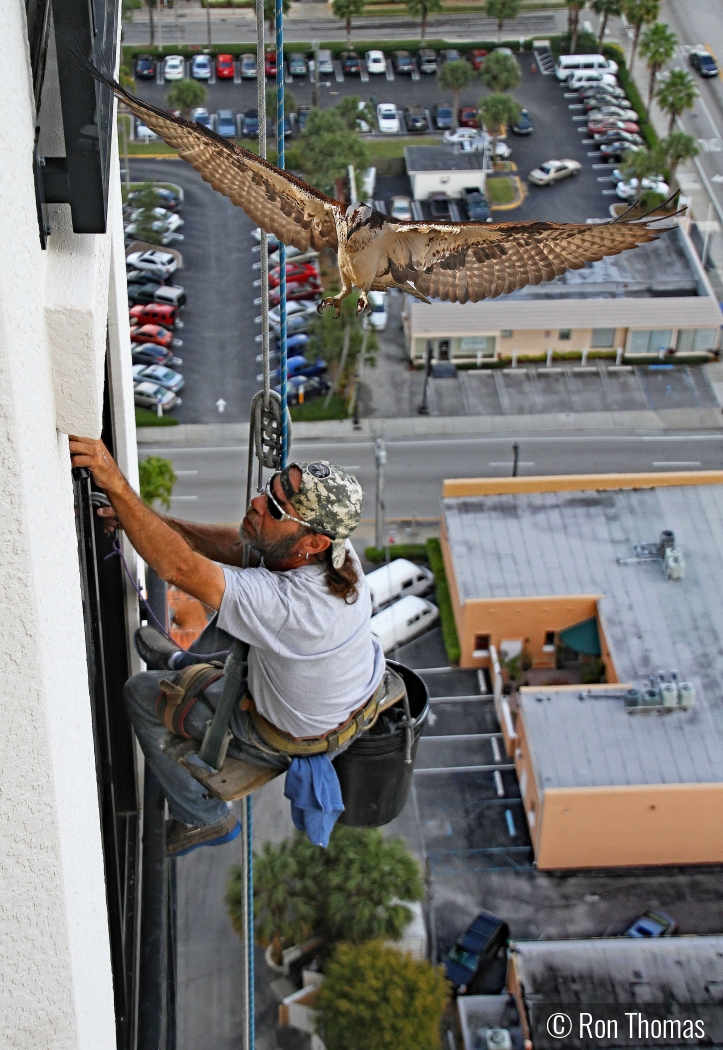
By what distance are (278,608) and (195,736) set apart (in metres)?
2.27

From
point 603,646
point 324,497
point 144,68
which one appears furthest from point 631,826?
point 144,68

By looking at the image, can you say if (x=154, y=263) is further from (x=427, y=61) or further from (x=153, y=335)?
(x=427, y=61)

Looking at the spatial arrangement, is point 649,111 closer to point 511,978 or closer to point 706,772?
point 706,772

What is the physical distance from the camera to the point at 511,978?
104 ft

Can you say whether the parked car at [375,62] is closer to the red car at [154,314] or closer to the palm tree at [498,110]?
the palm tree at [498,110]

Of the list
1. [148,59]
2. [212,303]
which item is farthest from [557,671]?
[148,59]

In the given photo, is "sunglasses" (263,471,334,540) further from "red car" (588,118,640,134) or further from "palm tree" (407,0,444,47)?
"palm tree" (407,0,444,47)

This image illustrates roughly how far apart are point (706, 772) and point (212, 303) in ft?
104

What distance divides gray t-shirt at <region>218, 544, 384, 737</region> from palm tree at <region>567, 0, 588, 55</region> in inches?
2789

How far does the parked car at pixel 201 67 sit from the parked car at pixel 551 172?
1880 centimetres

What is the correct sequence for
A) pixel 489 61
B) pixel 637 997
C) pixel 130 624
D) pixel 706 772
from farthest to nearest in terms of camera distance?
pixel 489 61 → pixel 706 772 → pixel 637 997 → pixel 130 624

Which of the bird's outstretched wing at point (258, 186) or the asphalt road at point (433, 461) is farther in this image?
the asphalt road at point (433, 461)

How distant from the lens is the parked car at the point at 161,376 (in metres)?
54.0

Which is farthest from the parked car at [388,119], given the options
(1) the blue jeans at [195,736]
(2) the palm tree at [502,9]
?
(1) the blue jeans at [195,736]
